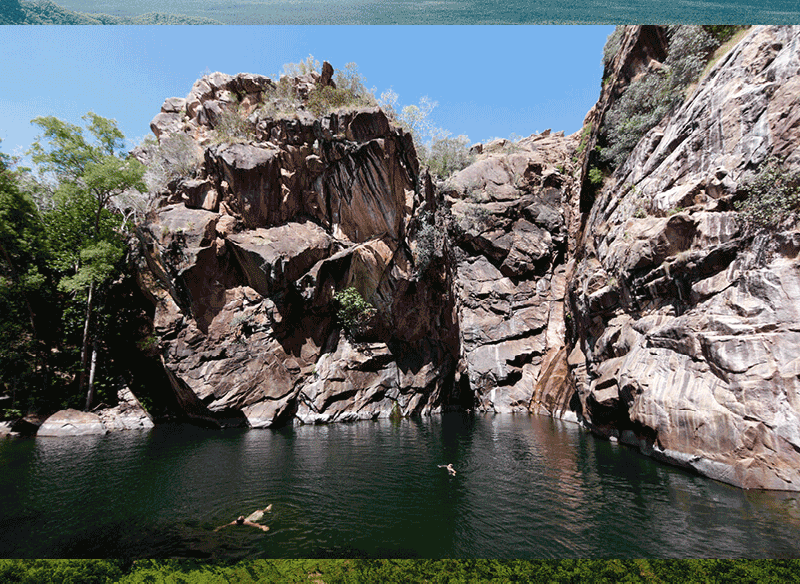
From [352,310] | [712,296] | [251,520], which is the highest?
[352,310]

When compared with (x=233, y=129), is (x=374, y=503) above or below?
below

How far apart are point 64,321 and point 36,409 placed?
5268mm

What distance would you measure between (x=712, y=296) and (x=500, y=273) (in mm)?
20852

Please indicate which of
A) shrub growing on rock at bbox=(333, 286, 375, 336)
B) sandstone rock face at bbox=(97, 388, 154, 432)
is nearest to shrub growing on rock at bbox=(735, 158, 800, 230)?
shrub growing on rock at bbox=(333, 286, 375, 336)

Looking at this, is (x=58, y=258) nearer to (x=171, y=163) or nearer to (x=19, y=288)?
(x=19, y=288)

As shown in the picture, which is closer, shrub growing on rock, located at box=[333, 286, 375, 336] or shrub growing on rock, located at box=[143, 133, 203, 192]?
shrub growing on rock, located at box=[143, 133, 203, 192]

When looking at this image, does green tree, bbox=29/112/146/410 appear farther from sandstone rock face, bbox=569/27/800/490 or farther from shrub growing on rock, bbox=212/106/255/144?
sandstone rock face, bbox=569/27/800/490

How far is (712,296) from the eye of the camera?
1363 centimetres

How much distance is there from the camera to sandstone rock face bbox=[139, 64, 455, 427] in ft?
74.8

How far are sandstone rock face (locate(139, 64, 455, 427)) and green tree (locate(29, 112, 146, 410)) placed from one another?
2.40m

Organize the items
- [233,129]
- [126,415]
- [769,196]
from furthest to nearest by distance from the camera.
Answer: [233,129]
[126,415]
[769,196]

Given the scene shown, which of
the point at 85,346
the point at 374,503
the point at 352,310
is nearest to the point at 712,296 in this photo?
the point at 374,503

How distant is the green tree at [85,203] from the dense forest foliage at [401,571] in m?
19.6

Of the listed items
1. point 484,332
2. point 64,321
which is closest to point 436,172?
point 484,332
